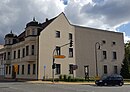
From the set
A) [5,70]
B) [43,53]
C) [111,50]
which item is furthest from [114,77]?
[5,70]

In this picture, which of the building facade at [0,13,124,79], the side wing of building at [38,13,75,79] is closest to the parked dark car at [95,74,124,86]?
the building facade at [0,13,124,79]

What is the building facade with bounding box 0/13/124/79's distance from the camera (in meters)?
44.6

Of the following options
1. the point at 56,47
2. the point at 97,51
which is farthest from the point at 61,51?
the point at 97,51

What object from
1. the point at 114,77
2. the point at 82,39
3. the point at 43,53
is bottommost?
the point at 114,77

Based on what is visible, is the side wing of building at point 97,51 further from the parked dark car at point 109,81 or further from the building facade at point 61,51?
the parked dark car at point 109,81

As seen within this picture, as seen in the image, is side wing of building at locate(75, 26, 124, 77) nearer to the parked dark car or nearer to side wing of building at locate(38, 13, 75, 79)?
side wing of building at locate(38, 13, 75, 79)

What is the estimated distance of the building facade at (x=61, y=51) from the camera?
4459 cm

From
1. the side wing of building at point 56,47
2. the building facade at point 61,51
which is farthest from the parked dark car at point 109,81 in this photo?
the side wing of building at point 56,47

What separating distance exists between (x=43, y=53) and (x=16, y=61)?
10715 mm

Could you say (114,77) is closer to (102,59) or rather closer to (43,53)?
(43,53)

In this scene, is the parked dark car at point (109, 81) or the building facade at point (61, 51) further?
the building facade at point (61, 51)

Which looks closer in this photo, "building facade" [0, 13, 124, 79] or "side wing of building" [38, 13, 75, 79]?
"side wing of building" [38, 13, 75, 79]

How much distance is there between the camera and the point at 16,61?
52469mm

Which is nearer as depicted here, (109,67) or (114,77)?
(114,77)
